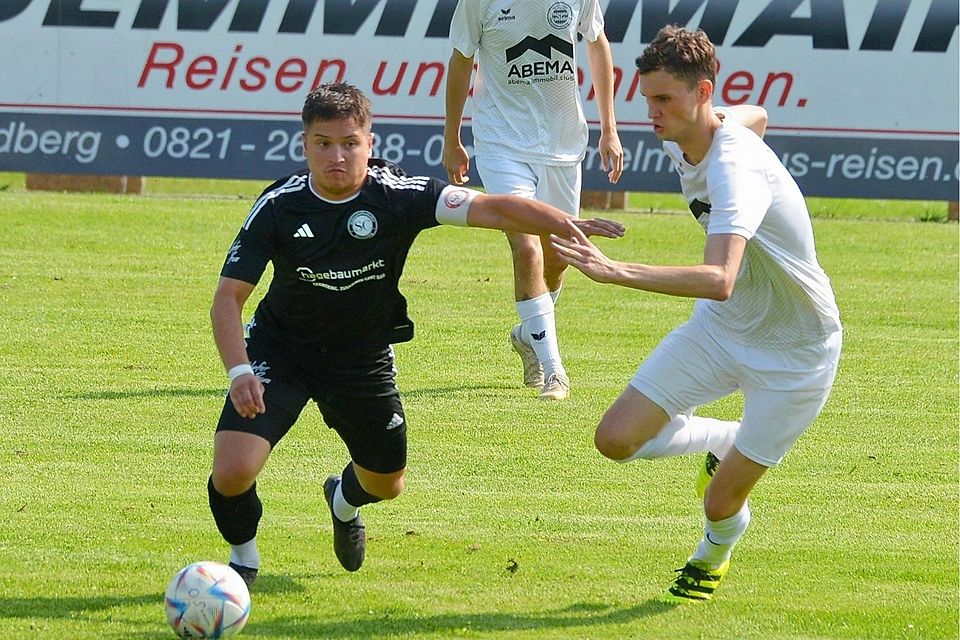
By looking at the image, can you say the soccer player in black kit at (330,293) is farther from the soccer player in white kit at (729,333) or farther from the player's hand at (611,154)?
the player's hand at (611,154)

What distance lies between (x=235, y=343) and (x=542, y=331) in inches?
160

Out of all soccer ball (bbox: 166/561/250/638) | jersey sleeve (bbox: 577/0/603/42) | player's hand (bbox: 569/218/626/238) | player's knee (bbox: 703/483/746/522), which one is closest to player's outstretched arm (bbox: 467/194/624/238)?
player's hand (bbox: 569/218/626/238)

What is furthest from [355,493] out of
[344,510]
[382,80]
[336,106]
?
[382,80]

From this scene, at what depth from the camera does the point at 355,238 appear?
557 centimetres

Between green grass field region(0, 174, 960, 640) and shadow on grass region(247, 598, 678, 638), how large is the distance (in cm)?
1

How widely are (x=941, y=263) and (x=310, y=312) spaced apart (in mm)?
10155

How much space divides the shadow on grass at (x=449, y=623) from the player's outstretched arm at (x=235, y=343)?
2.42 ft

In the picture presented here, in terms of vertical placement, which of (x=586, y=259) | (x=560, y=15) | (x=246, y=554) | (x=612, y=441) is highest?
(x=586, y=259)

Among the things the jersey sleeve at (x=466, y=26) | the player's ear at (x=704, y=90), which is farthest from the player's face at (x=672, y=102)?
the jersey sleeve at (x=466, y=26)

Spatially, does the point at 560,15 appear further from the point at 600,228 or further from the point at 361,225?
the point at 600,228

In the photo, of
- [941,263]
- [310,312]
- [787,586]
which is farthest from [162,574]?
[941,263]

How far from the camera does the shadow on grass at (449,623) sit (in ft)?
17.2

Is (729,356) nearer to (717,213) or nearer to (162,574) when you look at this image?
(717,213)

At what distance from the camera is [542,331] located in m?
9.12
